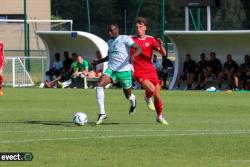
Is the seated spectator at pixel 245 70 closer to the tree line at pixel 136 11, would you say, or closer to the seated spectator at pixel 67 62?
the seated spectator at pixel 67 62

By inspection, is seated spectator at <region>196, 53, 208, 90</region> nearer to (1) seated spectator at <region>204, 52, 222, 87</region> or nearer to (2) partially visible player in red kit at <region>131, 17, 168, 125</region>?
(1) seated spectator at <region>204, 52, 222, 87</region>

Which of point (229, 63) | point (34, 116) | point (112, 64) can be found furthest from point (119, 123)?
point (229, 63)

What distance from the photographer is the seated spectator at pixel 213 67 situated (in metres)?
31.3

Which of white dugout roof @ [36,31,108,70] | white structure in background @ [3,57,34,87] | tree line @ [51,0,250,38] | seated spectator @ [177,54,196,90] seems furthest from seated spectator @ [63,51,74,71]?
tree line @ [51,0,250,38]

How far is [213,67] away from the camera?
31453 mm

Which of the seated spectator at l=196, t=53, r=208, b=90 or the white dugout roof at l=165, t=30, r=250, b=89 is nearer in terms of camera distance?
the seated spectator at l=196, t=53, r=208, b=90

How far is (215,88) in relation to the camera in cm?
3158

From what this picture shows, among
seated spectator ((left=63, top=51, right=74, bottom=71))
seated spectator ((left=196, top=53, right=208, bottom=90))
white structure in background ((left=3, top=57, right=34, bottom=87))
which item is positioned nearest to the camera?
seated spectator ((left=196, top=53, right=208, bottom=90))

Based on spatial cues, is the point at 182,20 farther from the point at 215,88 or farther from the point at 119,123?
the point at 119,123

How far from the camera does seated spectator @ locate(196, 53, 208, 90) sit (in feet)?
104

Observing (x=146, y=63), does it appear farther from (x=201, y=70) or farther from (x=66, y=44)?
(x=66, y=44)

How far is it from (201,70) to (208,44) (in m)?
1.93

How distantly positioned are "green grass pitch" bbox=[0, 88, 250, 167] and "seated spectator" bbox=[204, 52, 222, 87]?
7873 millimetres

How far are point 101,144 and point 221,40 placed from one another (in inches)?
839
